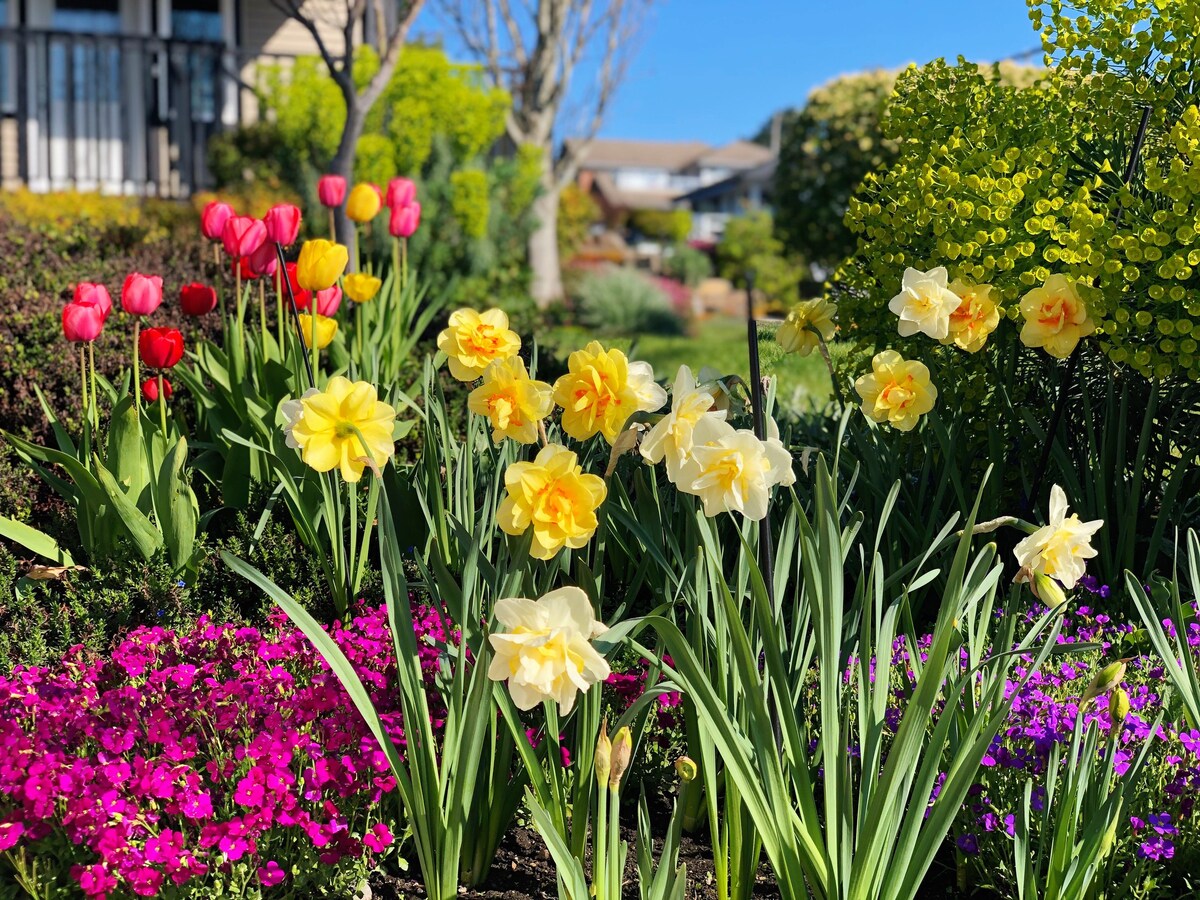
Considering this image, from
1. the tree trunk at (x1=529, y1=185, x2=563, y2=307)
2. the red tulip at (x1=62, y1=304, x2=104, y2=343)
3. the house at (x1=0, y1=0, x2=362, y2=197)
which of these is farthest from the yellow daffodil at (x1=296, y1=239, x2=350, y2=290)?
the tree trunk at (x1=529, y1=185, x2=563, y2=307)

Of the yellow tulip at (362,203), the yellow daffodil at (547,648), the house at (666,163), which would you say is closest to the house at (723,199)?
the house at (666,163)

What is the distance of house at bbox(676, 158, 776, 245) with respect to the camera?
191 feet

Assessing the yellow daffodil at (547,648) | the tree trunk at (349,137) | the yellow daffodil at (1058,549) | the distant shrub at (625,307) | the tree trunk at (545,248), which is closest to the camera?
the yellow daffodil at (547,648)

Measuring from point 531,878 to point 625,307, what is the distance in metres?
12.0

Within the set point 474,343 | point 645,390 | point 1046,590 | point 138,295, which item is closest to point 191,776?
point 474,343

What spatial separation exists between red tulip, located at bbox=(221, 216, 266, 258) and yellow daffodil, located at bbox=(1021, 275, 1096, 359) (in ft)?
6.78

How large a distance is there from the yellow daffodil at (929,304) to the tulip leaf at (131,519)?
1880mm

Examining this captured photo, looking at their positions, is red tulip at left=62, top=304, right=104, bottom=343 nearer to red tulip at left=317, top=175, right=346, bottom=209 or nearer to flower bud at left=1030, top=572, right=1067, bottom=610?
red tulip at left=317, top=175, right=346, bottom=209

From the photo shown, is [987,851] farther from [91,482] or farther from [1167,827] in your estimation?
[91,482]

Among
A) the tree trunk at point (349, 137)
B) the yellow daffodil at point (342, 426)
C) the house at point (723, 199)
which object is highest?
the house at point (723, 199)

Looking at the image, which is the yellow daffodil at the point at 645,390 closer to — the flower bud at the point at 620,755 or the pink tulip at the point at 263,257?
the flower bud at the point at 620,755

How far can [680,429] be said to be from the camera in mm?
1649

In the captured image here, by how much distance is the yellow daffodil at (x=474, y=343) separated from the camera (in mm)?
2074

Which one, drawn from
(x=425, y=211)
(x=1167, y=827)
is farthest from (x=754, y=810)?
(x=425, y=211)
